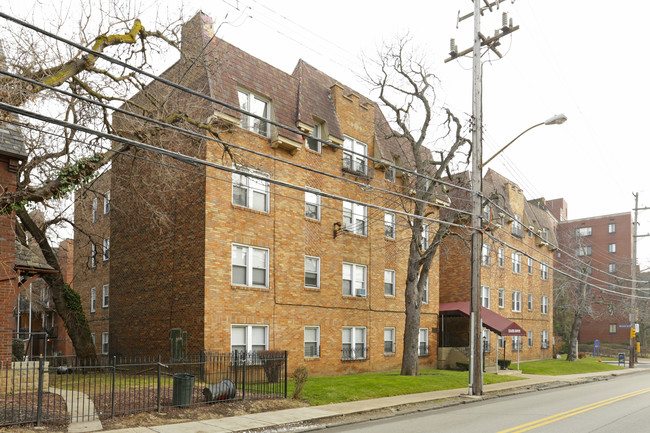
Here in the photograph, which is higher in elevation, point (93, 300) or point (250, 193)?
point (250, 193)

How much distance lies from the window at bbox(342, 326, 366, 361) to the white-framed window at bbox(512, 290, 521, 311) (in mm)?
19109

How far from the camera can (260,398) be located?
15242mm

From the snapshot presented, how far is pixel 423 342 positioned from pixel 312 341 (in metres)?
9.09

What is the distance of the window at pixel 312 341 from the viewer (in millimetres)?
22875

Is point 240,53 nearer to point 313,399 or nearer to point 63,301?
point 63,301

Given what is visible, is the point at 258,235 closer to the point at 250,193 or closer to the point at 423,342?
the point at 250,193

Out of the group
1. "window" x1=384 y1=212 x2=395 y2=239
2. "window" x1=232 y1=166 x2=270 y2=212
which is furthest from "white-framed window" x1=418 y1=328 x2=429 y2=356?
"window" x1=232 y1=166 x2=270 y2=212

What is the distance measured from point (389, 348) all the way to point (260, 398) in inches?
510

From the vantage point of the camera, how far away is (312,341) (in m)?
23.1

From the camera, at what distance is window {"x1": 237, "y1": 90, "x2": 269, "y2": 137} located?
21.6 metres

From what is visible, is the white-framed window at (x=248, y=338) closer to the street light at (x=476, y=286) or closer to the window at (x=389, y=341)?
the street light at (x=476, y=286)

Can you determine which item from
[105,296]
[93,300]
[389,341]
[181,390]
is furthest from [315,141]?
[93,300]

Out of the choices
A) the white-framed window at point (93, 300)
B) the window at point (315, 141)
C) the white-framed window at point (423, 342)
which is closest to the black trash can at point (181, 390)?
the window at point (315, 141)

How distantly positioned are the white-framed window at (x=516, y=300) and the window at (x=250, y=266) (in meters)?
25.1
